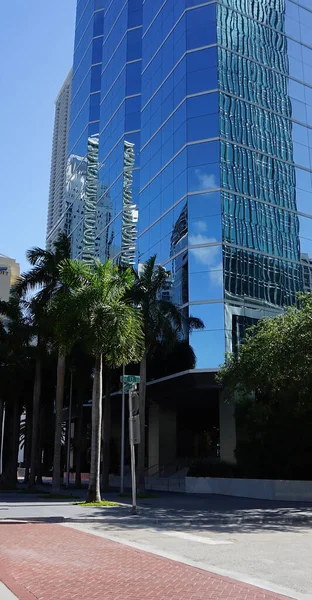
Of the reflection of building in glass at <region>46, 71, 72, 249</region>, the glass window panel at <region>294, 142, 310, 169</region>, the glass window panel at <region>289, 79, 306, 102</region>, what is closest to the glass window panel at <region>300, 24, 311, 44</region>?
the glass window panel at <region>289, 79, 306, 102</region>

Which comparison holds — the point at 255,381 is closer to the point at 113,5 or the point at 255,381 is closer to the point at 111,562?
the point at 111,562

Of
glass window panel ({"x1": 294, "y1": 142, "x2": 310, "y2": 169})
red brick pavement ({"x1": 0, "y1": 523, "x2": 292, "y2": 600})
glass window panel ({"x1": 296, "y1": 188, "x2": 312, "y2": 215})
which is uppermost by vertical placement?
glass window panel ({"x1": 294, "y1": 142, "x2": 310, "y2": 169})

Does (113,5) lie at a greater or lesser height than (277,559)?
greater

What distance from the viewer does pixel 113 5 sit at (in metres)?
74.3

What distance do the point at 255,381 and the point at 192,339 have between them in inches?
581

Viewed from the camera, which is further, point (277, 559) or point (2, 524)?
point (2, 524)

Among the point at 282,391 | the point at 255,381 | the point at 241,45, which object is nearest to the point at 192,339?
the point at 282,391

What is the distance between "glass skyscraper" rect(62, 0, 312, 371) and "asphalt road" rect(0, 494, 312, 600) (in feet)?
76.9

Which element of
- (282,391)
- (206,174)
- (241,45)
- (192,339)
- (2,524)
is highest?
(241,45)

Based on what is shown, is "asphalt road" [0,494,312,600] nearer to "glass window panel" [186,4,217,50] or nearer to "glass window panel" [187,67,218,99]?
"glass window panel" [187,67,218,99]

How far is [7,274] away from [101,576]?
17003 centimetres

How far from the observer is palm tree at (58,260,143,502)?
81.0ft

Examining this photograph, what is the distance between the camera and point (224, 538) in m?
13.9

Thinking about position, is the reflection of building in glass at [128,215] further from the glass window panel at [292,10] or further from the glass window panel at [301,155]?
the glass window panel at [292,10]
